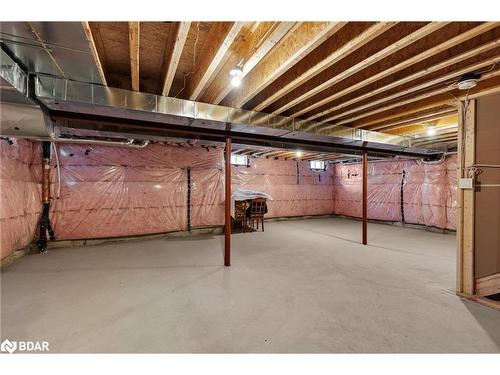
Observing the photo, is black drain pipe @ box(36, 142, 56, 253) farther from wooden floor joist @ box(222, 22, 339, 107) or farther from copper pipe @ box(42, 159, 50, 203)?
wooden floor joist @ box(222, 22, 339, 107)

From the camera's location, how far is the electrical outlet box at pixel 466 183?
246cm

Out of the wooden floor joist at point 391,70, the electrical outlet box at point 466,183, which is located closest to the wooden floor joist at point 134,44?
the wooden floor joist at point 391,70

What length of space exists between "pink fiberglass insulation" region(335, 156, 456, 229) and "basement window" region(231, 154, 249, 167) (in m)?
4.27

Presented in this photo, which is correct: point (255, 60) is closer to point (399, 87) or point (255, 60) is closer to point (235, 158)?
point (399, 87)

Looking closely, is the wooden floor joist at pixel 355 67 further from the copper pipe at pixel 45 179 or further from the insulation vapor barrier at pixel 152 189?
the copper pipe at pixel 45 179

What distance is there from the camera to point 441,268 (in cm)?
336

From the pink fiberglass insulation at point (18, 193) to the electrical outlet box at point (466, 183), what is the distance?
19.8 ft

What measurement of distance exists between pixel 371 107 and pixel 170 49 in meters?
2.89

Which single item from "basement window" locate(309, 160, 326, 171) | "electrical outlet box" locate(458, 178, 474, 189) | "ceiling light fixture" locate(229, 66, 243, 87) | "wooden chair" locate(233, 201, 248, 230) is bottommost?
"wooden chair" locate(233, 201, 248, 230)

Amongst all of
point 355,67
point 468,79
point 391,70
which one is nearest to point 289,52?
point 355,67

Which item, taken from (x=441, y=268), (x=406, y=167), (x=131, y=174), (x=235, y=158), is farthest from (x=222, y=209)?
(x=406, y=167)

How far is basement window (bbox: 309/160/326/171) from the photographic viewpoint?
883 centimetres

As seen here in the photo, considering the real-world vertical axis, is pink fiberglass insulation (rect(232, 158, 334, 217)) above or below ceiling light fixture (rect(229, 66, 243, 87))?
below

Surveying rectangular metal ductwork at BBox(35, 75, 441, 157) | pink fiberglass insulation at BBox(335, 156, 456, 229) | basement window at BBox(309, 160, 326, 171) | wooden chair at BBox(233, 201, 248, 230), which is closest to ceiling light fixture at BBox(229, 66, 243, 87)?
rectangular metal ductwork at BBox(35, 75, 441, 157)
